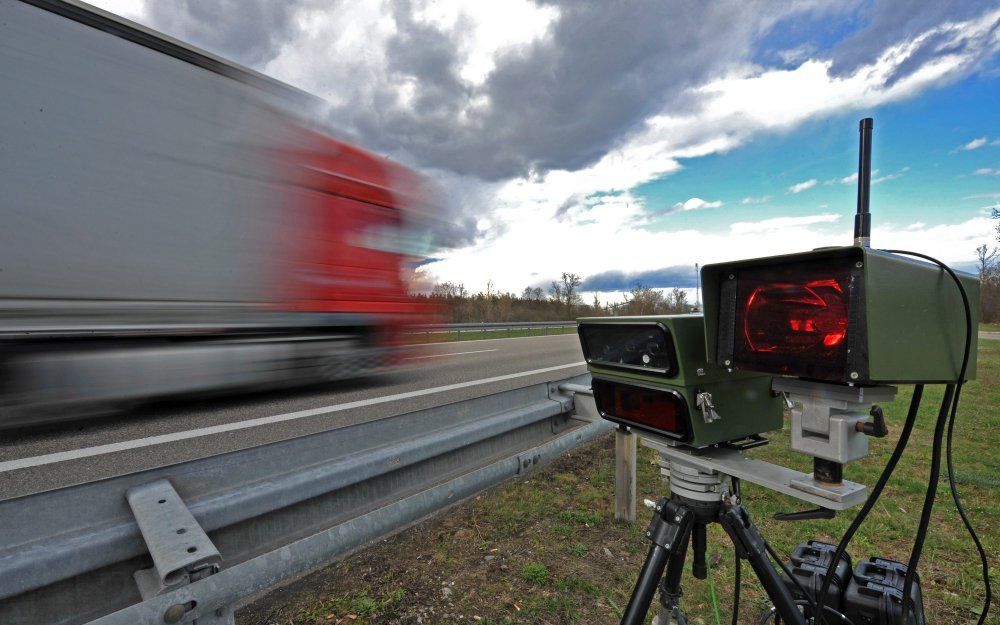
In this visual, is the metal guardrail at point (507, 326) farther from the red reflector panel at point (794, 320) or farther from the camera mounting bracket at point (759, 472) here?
the red reflector panel at point (794, 320)

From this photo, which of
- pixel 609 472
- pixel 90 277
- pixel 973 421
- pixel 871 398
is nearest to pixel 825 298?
pixel 871 398

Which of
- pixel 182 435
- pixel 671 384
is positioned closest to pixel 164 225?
pixel 182 435

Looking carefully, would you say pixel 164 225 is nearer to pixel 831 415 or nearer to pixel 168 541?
pixel 168 541

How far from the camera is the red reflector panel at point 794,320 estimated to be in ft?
3.05

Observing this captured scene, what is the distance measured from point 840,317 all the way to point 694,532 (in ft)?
2.58

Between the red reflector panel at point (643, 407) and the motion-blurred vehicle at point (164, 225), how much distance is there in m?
2.71

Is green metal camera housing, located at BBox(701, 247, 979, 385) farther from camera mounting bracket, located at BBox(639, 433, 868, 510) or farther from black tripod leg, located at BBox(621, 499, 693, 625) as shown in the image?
black tripod leg, located at BBox(621, 499, 693, 625)

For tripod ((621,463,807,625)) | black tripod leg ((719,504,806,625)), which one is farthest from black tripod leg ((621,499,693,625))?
black tripod leg ((719,504,806,625))

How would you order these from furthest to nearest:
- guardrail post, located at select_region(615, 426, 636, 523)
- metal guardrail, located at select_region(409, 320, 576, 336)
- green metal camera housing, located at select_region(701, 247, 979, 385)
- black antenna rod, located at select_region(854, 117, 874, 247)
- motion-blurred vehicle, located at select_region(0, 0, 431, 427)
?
metal guardrail, located at select_region(409, 320, 576, 336), guardrail post, located at select_region(615, 426, 636, 523), motion-blurred vehicle, located at select_region(0, 0, 431, 427), black antenna rod, located at select_region(854, 117, 874, 247), green metal camera housing, located at select_region(701, 247, 979, 385)

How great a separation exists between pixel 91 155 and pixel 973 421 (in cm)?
851

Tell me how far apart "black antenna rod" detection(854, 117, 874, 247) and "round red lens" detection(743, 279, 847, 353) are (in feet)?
0.57

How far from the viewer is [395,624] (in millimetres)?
1810

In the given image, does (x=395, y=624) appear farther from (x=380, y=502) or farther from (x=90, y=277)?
(x=90, y=277)

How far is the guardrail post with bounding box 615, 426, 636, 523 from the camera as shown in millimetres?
2752
